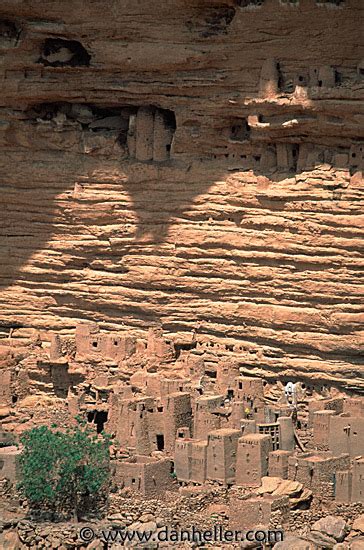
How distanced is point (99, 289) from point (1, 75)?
3130 millimetres

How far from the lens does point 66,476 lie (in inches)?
1065

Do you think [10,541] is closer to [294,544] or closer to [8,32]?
[294,544]

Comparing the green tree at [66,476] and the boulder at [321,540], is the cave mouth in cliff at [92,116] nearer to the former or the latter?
the green tree at [66,476]

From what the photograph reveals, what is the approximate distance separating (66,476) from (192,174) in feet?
17.6

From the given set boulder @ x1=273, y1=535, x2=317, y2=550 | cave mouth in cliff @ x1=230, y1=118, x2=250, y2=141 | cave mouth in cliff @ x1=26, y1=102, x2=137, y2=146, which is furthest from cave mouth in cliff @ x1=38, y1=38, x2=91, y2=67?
boulder @ x1=273, y1=535, x2=317, y2=550

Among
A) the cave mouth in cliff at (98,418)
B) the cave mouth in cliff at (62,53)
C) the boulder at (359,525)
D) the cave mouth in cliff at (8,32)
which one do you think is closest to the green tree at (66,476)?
the cave mouth in cliff at (98,418)

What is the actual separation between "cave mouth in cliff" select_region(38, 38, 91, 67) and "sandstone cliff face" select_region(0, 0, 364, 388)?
0.02 metres

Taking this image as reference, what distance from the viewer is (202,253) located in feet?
101

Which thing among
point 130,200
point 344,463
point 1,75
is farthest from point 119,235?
point 344,463

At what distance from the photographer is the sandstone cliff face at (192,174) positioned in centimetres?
2923

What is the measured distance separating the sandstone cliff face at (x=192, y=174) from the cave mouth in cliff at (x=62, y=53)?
0.02 metres

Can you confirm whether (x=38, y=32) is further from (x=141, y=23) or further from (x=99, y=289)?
(x=99, y=289)

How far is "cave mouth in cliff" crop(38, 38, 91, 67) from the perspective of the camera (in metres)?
30.9

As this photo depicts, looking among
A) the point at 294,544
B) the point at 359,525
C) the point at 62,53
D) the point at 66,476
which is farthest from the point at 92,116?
the point at 294,544
